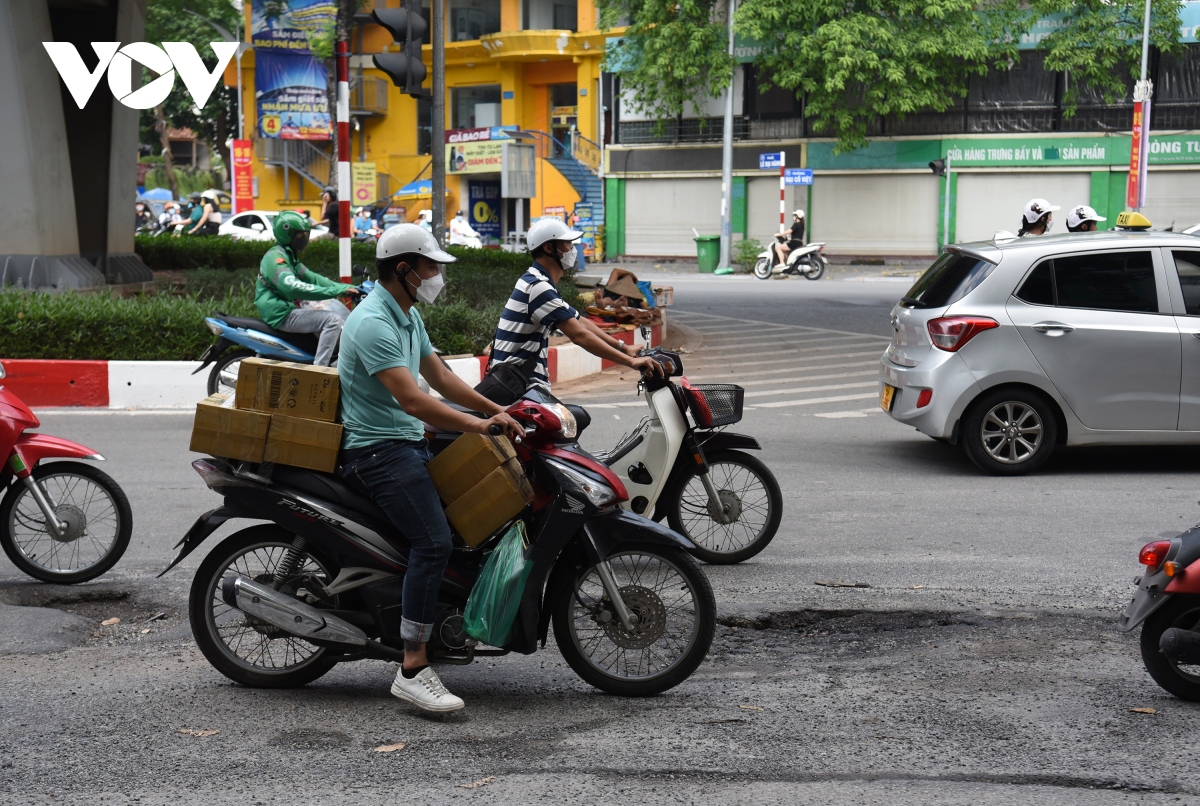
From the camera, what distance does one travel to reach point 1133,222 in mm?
9875

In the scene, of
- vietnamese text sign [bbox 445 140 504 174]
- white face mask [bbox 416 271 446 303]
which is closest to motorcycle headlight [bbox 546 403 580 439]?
white face mask [bbox 416 271 446 303]

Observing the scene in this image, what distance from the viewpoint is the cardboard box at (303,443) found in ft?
14.6

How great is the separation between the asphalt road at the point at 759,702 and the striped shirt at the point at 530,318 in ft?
4.82

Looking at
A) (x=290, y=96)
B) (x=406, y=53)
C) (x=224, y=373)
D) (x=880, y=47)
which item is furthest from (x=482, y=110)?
(x=224, y=373)

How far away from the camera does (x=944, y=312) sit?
348 inches

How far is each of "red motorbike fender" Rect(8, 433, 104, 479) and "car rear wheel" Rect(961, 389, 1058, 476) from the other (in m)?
5.61

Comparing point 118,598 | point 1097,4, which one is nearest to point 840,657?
point 118,598

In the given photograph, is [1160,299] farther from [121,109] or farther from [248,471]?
[121,109]

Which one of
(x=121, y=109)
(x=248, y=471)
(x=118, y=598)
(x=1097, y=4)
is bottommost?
(x=118, y=598)

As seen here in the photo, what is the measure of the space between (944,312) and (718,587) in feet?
11.6

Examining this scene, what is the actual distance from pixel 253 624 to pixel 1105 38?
116 feet

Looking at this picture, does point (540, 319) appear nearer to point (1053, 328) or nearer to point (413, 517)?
point (413, 517)

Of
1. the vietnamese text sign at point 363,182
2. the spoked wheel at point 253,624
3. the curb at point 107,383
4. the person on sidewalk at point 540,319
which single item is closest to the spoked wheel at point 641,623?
the spoked wheel at point 253,624

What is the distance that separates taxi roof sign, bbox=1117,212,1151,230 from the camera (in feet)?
Result: 31.8
